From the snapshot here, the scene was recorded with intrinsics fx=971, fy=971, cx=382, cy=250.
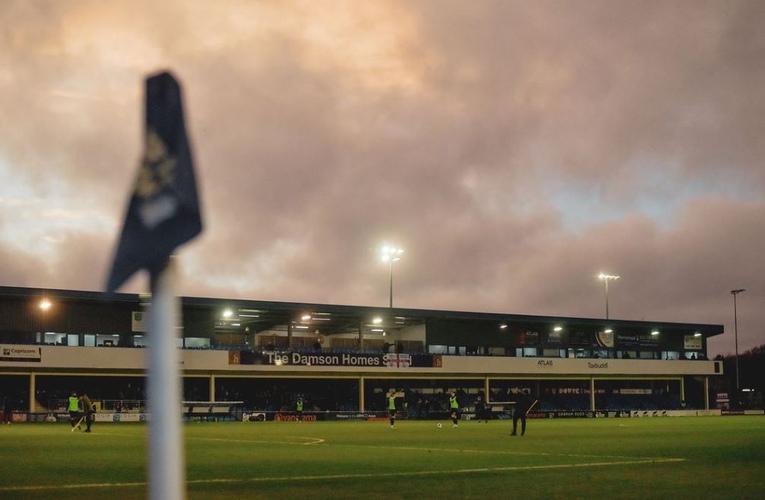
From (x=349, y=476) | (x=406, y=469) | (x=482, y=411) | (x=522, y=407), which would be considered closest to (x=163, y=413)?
(x=349, y=476)

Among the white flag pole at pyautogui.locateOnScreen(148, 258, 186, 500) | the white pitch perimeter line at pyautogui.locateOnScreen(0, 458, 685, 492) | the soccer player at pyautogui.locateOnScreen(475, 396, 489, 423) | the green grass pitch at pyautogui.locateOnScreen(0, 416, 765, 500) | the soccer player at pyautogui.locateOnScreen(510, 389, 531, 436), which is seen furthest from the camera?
the soccer player at pyautogui.locateOnScreen(475, 396, 489, 423)

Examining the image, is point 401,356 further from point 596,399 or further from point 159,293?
point 159,293

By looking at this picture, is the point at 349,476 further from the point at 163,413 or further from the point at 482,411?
the point at 482,411

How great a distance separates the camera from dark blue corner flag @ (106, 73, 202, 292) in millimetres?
3611

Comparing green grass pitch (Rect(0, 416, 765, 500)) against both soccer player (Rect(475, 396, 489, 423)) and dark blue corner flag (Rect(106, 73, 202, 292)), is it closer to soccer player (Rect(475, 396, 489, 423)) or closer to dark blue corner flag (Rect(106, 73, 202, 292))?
dark blue corner flag (Rect(106, 73, 202, 292))

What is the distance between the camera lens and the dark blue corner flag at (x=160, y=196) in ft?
11.8

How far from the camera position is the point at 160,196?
3.63 metres

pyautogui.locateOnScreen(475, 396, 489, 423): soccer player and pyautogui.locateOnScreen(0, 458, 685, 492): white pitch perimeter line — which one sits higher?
pyautogui.locateOnScreen(0, 458, 685, 492): white pitch perimeter line

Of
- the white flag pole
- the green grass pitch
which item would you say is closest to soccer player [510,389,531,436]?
the green grass pitch

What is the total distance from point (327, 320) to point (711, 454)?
62.2m

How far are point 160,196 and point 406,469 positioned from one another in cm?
1774

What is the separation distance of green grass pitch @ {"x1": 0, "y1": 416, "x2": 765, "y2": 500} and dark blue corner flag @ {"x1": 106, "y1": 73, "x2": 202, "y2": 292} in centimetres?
1203

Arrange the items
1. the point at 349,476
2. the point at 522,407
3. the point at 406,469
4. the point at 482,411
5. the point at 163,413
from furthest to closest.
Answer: the point at 482,411 < the point at 522,407 < the point at 406,469 < the point at 349,476 < the point at 163,413

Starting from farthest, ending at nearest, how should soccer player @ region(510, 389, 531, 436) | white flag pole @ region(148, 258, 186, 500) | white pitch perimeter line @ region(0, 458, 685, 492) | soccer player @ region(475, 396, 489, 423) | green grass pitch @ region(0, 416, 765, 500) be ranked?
soccer player @ region(475, 396, 489, 423), soccer player @ region(510, 389, 531, 436), white pitch perimeter line @ region(0, 458, 685, 492), green grass pitch @ region(0, 416, 765, 500), white flag pole @ region(148, 258, 186, 500)
